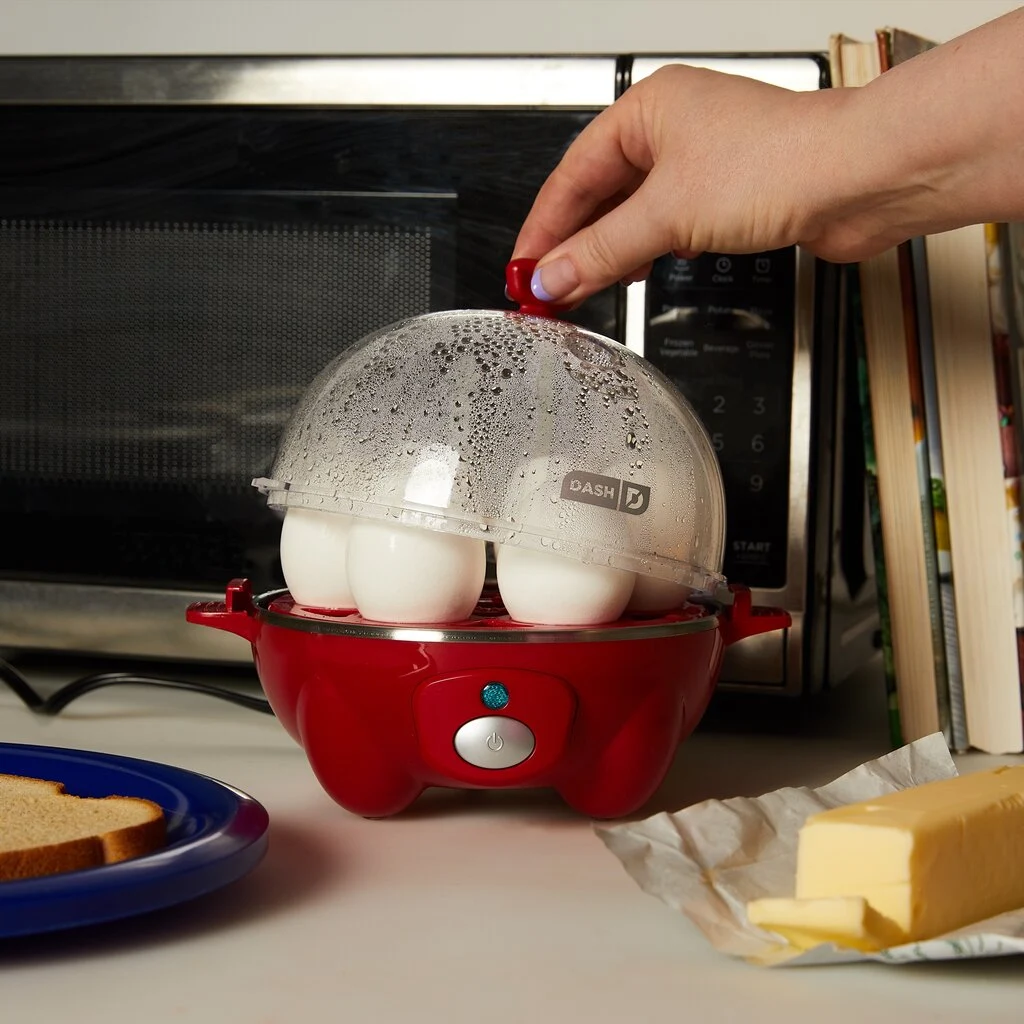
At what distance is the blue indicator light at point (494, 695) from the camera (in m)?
0.52

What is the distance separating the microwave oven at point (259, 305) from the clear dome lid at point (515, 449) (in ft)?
0.48

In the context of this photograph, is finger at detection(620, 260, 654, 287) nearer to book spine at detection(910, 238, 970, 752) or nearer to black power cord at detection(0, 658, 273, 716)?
book spine at detection(910, 238, 970, 752)

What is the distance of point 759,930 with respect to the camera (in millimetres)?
433

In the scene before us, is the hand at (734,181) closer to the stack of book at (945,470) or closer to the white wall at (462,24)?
the stack of book at (945,470)

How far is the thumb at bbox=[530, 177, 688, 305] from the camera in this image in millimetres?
649

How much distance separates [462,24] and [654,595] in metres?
0.86

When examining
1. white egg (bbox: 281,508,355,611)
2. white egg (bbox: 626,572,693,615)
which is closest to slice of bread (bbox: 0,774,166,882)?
white egg (bbox: 281,508,355,611)

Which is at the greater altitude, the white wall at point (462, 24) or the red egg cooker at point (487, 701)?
the white wall at point (462, 24)

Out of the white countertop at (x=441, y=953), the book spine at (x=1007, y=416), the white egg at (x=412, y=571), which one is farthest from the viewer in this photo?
the book spine at (x=1007, y=416)

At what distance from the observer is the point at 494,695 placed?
1.71 ft

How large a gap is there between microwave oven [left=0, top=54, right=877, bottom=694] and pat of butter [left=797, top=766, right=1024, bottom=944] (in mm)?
304

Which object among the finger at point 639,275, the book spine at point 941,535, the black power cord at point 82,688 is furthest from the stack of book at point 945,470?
the black power cord at point 82,688

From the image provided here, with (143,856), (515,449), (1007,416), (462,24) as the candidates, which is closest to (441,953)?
(143,856)

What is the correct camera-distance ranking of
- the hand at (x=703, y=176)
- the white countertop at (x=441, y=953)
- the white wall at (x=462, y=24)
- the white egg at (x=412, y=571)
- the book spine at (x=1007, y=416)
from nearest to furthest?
the white countertop at (x=441, y=953) → the white egg at (x=412, y=571) → the hand at (x=703, y=176) → the book spine at (x=1007, y=416) → the white wall at (x=462, y=24)
